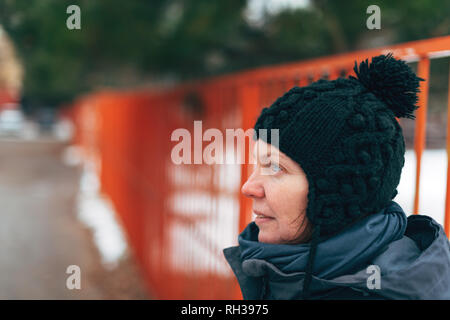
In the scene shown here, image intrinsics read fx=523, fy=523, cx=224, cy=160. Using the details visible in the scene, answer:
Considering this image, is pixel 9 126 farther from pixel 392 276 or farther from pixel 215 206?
pixel 392 276

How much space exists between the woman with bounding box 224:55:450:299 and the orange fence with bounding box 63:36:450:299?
373 millimetres

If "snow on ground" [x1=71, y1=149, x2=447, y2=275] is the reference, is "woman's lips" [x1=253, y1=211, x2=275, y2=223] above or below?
Result: above

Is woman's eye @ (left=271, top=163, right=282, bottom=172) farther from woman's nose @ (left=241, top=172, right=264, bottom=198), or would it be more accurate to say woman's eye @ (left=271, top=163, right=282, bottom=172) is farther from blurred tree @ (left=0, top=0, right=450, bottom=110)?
blurred tree @ (left=0, top=0, right=450, bottom=110)

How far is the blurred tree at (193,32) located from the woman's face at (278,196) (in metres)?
2.30

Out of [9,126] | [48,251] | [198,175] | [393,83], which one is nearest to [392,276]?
[393,83]

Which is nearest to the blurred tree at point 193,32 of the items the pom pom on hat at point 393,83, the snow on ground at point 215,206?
the snow on ground at point 215,206

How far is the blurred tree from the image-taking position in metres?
3.51

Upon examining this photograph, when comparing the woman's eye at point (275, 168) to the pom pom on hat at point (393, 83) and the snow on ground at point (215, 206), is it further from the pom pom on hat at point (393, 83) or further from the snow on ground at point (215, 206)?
the snow on ground at point (215, 206)

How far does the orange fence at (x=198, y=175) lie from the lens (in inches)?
83.0

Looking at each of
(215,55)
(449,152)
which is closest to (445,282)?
(449,152)

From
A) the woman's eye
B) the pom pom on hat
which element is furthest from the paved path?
the pom pom on hat

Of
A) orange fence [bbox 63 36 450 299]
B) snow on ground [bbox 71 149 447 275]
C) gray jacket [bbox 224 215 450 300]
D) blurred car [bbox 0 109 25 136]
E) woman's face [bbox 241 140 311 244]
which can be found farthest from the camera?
blurred car [bbox 0 109 25 136]

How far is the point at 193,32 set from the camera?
3.66m

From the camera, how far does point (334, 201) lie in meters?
1.24
